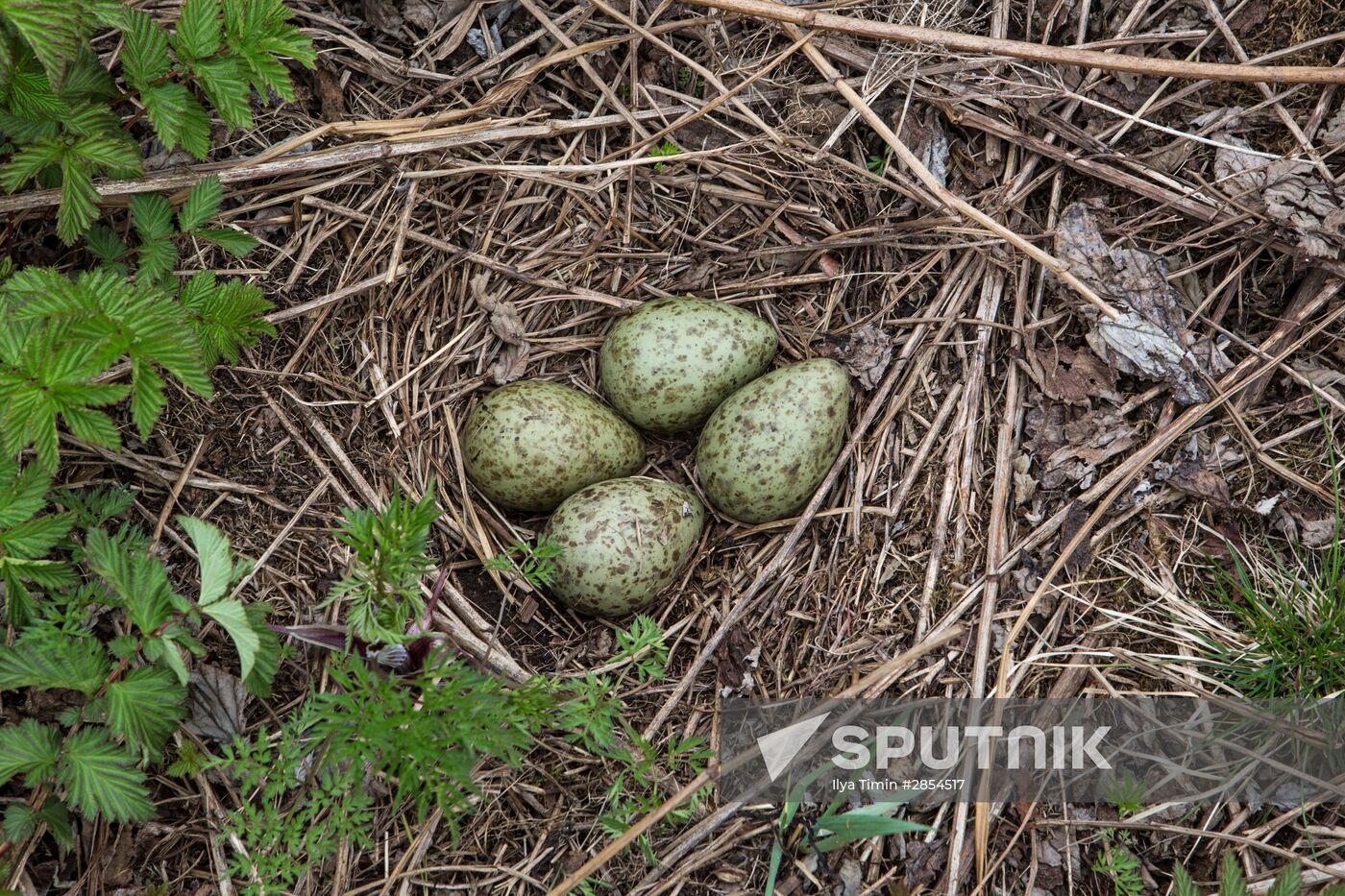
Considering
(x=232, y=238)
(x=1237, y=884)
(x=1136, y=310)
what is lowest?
(x=1237, y=884)

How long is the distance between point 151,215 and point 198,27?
0.55 m

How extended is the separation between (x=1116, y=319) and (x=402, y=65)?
7.72 ft

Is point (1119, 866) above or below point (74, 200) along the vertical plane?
below

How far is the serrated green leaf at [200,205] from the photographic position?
255 cm

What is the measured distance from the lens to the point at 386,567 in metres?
2.12

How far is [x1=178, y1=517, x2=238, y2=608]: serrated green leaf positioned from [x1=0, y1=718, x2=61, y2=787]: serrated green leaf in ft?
1.57

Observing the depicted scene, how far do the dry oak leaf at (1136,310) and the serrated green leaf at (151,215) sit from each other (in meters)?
2.64

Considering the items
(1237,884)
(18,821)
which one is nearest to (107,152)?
(18,821)

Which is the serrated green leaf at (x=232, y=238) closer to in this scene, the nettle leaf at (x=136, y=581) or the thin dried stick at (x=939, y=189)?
the nettle leaf at (x=136, y=581)

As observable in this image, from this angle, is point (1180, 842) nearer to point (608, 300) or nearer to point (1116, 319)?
point (1116, 319)

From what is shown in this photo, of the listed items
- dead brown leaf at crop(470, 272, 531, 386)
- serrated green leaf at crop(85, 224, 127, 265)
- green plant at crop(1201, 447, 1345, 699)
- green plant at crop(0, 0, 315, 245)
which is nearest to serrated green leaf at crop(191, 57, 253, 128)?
green plant at crop(0, 0, 315, 245)

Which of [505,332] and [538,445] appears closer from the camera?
[538,445]

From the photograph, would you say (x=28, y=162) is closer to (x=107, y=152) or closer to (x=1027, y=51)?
(x=107, y=152)

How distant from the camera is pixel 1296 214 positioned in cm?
278
